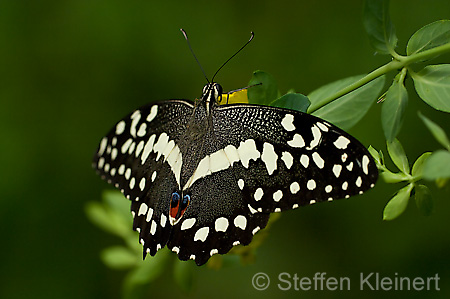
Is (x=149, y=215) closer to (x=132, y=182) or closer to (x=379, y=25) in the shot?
(x=132, y=182)

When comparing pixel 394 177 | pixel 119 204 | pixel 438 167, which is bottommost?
pixel 438 167

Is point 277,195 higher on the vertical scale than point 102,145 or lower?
lower

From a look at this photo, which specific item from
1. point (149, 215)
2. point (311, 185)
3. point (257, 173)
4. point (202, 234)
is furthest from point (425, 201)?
point (149, 215)

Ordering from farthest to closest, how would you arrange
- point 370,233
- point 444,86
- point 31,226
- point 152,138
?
point 31,226, point 370,233, point 152,138, point 444,86

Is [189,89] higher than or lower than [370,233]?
higher

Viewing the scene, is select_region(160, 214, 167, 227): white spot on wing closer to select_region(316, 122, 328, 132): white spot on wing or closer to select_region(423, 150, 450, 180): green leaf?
select_region(316, 122, 328, 132): white spot on wing

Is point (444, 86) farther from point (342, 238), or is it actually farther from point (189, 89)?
point (189, 89)

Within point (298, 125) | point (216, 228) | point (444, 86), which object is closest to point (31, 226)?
point (216, 228)
